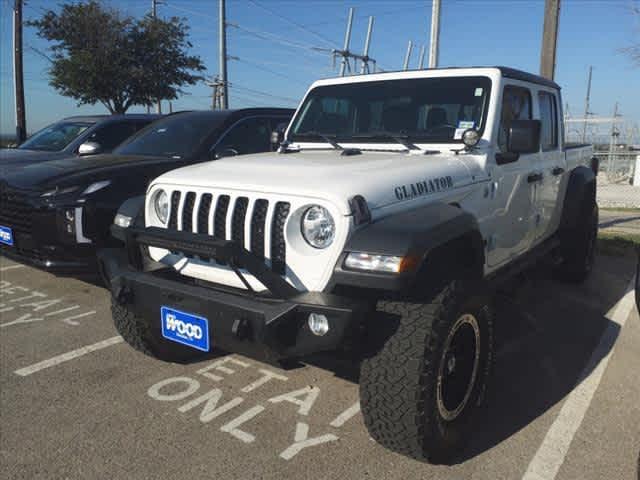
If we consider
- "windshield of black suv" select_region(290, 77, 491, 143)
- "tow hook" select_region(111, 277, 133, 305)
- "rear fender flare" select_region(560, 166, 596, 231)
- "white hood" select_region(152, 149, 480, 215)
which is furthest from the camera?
"rear fender flare" select_region(560, 166, 596, 231)

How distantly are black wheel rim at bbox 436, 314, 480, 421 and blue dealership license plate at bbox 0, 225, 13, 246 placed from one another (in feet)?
12.6

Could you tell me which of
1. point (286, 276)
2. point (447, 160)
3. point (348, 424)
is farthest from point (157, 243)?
point (447, 160)

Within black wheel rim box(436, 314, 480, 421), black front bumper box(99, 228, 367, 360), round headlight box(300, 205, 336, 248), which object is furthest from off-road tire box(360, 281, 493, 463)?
round headlight box(300, 205, 336, 248)

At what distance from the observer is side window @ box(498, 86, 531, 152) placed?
11.6 ft

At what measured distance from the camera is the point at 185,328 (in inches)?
103

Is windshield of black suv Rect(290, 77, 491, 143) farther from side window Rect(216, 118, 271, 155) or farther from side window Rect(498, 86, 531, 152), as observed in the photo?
side window Rect(216, 118, 271, 155)

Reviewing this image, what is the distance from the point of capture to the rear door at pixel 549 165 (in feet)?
14.1

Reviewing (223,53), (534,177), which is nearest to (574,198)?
(534,177)

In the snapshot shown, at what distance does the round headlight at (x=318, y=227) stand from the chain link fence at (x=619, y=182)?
1026 centimetres

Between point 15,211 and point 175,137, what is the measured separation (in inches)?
67.1

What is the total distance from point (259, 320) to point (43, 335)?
8.55 ft

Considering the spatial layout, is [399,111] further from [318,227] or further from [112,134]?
[112,134]

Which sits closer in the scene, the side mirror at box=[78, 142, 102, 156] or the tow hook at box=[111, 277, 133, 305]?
the tow hook at box=[111, 277, 133, 305]

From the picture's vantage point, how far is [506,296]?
493 cm
